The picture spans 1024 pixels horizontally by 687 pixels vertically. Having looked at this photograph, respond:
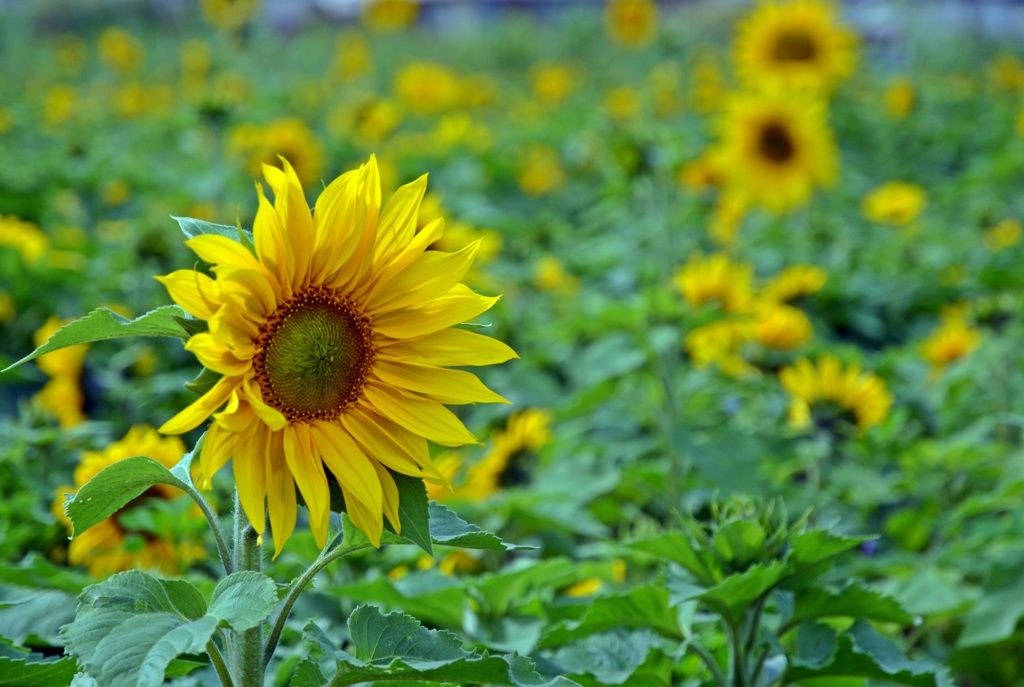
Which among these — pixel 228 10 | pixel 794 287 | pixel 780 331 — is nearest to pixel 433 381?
pixel 780 331

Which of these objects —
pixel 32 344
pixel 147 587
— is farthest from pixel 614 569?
pixel 32 344

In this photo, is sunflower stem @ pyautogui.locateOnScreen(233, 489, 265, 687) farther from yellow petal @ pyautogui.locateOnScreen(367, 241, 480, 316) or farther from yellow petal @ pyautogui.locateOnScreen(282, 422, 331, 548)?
yellow petal @ pyautogui.locateOnScreen(367, 241, 480, 316)

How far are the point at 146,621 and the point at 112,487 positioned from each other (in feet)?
0.53

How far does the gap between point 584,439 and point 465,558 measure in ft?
2.90

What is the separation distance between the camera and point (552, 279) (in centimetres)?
452

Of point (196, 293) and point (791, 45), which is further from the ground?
point (791, 45)

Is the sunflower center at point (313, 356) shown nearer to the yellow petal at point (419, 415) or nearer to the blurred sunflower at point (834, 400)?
the yellow petal at point (419, 415)

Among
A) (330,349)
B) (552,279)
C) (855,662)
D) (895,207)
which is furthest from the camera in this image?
Answer: (895,207)

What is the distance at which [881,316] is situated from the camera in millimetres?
4824

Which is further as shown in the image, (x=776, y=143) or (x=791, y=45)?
(x=791, y=45)

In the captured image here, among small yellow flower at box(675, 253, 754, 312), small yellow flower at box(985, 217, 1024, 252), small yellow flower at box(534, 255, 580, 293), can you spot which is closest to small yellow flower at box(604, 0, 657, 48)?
small yellow flower at box(985, 217, 1024, 252)

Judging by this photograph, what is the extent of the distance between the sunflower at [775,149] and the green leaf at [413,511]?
4.11 metres

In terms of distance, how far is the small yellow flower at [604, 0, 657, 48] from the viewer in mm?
7336

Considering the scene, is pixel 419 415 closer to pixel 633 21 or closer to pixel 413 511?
pixel 413 511
